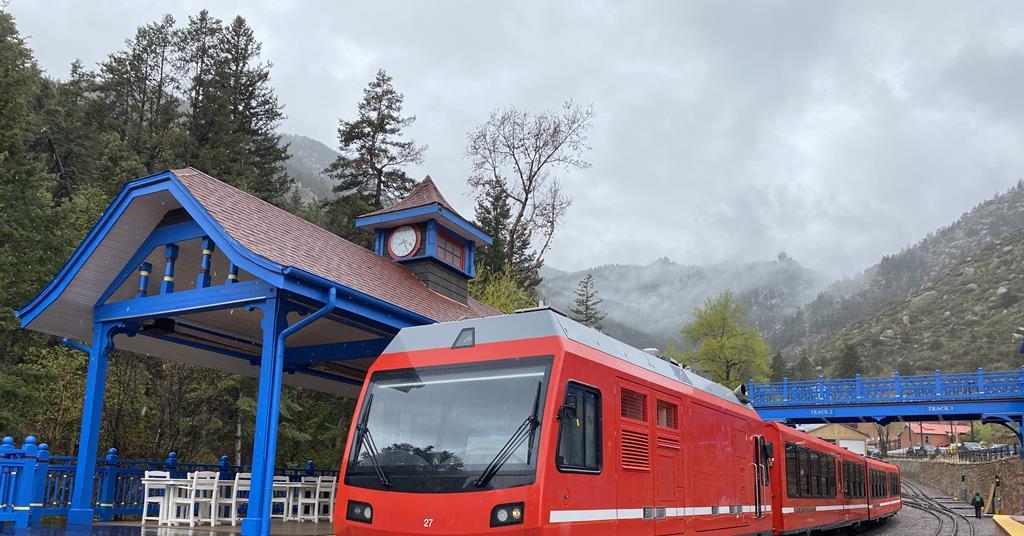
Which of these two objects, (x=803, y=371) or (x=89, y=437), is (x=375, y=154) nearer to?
(x=89, y=437)

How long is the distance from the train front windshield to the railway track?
800 inches

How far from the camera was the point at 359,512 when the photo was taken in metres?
6.83

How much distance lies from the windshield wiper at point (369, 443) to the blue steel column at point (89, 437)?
771cm

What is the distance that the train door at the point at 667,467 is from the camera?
8.27 meters

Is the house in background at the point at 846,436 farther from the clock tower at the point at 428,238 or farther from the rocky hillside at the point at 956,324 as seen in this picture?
the clock tower at the point at 428,238

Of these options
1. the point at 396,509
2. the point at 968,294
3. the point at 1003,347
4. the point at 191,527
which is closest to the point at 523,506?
the point at 396,509

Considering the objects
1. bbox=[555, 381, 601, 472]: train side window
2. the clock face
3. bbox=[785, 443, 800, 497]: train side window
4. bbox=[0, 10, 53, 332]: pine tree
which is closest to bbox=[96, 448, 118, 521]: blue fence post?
the clock face

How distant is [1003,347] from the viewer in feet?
345

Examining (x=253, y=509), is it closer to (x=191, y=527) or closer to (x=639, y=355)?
(x=191, y=527)

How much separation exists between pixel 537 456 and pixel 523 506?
41 cm

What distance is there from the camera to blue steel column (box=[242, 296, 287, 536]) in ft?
35.6

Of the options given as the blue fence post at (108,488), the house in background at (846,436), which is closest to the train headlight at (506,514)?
the blue fence post at (108,488)

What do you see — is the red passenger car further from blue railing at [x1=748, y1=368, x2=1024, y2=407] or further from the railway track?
blue railing at [x1=748, y1=368, x2=1024, y2=407]

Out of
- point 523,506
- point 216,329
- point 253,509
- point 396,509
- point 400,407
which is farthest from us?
point 216,329
